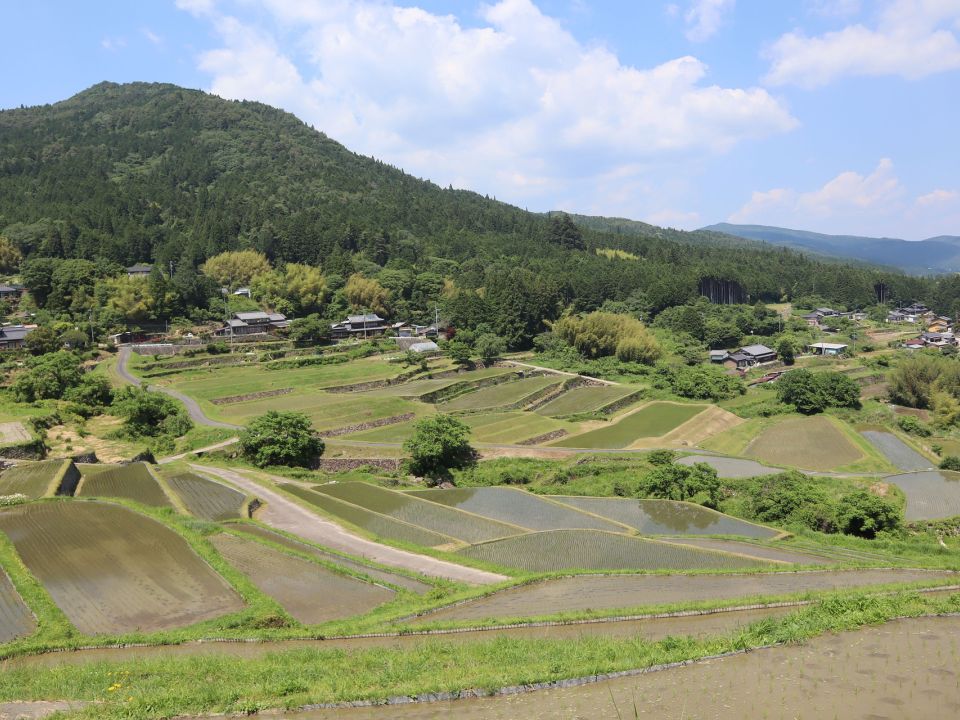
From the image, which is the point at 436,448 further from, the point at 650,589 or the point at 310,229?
the point at 310,229

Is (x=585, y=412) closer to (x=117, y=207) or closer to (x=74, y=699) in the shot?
(x=74, y=699)

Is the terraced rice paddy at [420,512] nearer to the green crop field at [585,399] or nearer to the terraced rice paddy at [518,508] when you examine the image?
the terraced rice paddy at [518,508]

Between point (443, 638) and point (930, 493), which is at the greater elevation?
point (443, 638)

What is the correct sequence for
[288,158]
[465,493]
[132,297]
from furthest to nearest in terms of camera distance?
1. [288,158]
2. [132,297]
3. [465,493]

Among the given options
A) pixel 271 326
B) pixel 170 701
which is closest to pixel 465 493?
pixel 170 701

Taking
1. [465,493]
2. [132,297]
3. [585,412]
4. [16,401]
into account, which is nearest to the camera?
[465,493]

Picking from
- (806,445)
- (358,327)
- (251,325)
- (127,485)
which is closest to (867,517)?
(806,445)
